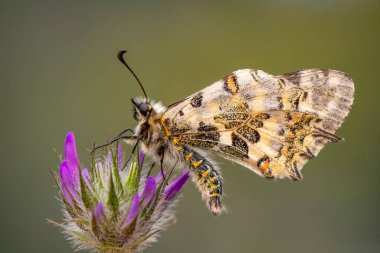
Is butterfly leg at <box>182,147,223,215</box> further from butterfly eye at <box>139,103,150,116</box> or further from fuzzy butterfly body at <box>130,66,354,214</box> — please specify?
butterfly eye at <box>139,103,150,116</box>

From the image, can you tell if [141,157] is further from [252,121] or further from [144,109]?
[252,121]

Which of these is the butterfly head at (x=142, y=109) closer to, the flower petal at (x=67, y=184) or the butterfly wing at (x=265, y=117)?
the butterfly wing at (x=265, y=117)

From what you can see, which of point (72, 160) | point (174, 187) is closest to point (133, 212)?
point (174, 187)

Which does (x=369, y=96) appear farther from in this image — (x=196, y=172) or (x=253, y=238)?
(x=196, y=172)


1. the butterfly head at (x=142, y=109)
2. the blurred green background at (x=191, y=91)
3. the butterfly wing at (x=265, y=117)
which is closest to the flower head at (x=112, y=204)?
the butterfly head at (x=142, y=109)

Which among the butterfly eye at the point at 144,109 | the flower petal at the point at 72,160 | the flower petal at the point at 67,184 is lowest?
the flower petal at the point at 67,184

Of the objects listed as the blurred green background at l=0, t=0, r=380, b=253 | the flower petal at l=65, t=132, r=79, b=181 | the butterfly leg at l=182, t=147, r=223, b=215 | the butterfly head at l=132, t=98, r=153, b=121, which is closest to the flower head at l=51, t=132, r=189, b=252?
the flower petal at l=65, t=132, r=79, b=181
